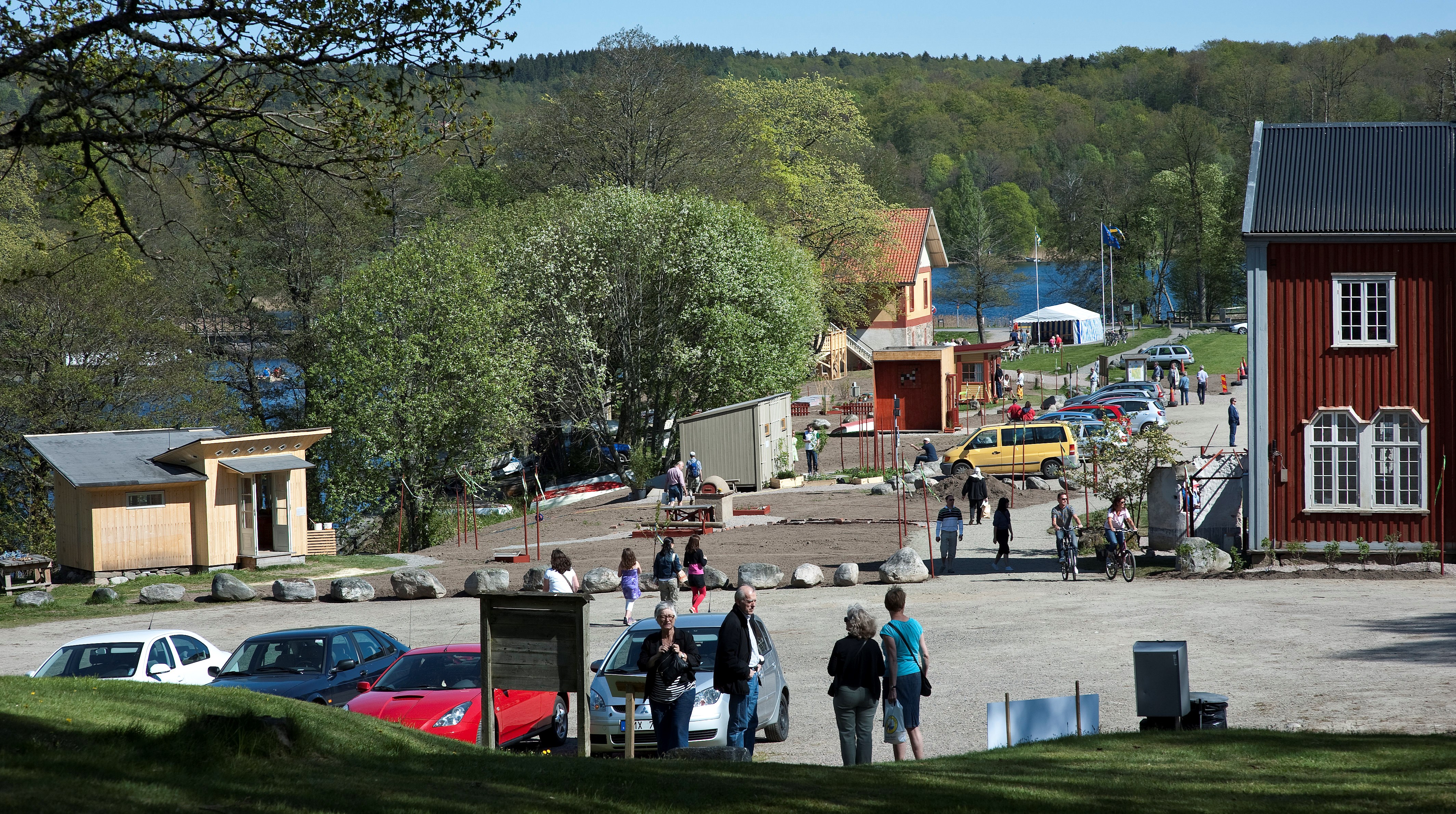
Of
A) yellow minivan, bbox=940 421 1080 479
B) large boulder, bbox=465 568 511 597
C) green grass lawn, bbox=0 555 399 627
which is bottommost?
green grass lawn, bbox=0 555 399 627

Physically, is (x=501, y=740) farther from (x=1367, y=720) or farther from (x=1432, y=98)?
(x=1432, y=98)

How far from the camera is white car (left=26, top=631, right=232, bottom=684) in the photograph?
14.8m

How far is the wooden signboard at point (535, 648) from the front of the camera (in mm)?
10633

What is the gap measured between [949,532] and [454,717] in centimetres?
1418

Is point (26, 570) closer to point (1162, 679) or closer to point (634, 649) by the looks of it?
point (634, 649)

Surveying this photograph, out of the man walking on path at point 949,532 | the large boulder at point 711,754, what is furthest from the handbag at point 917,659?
the man walking on path at point 949,532

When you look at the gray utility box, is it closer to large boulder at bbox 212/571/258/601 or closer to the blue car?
the blue car

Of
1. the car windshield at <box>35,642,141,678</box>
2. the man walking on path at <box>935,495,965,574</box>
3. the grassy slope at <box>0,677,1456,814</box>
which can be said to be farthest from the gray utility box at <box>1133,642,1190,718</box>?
the man walking on path at <box>935,495,965,574</box>

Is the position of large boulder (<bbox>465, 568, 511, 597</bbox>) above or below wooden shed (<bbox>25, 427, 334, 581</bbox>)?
below

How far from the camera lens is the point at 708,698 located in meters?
12.4

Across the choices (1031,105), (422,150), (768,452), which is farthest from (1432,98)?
(1031,105)

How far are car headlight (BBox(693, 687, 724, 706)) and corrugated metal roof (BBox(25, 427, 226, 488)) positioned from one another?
21.8 m

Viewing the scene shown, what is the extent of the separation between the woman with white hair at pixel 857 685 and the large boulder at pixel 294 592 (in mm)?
17896

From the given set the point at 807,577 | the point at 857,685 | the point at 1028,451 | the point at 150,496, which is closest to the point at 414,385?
the point at 150,496
